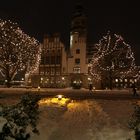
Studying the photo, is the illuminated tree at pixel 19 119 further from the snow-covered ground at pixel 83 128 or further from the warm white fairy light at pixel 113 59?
the warm white fairy light at pixel 113 59

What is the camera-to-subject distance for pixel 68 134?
1420 centimetres

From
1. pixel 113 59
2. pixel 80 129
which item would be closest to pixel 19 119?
pixel 80 129

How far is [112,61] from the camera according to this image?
2928 inches

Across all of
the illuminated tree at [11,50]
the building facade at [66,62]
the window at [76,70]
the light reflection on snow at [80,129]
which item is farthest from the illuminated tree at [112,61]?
the light reflection on snow at [80,129]

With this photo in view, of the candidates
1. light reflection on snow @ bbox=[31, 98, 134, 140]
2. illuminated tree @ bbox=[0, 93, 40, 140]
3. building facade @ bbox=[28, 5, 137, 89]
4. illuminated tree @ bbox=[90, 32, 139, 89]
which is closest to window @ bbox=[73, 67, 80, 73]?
building facade @ bbox=[28, 5, 137, 89]

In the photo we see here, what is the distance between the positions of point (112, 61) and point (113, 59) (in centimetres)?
97

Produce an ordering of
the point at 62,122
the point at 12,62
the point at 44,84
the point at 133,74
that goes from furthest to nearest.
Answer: the point at 44,84 < the point at 133,74 < the point at 12,62 < the point at 62,122

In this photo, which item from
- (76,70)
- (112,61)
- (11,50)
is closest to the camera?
(11,50)

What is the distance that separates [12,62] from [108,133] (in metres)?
49.8

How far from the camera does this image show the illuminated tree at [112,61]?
74188 mm

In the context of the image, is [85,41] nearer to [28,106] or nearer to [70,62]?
[70,62]

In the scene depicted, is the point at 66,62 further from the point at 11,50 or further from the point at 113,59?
the point at 11,50

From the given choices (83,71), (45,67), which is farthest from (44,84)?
(83,71)

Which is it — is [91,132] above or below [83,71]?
below
